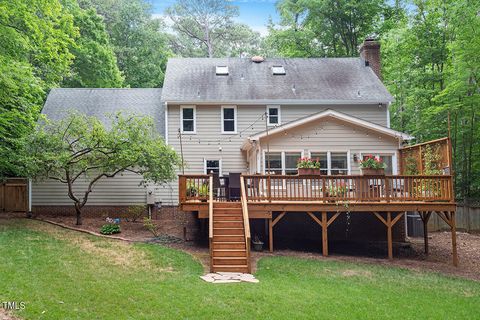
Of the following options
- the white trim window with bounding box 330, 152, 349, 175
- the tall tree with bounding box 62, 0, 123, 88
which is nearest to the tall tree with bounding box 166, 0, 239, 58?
the tall tree with bounding box 62, 0, 123, 88

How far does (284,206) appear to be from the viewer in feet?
41.7

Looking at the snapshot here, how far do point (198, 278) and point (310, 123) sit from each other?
8.01m

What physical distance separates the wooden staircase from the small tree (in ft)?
11.3

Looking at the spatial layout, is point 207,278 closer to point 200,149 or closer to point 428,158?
point 428,158

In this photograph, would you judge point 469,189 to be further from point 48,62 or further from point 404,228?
point 48,62

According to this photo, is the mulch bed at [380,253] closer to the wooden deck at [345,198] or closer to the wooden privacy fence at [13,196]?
the wooden deck at [345,198]

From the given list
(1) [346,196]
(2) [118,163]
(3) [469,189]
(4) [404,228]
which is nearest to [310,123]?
(1) [346,196]

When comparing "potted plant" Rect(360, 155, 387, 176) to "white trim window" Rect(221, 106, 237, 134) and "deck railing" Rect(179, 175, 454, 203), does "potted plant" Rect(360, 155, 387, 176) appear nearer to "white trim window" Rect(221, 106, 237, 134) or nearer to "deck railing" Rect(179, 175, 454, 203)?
"deck railing" Rect(179, 175, 454, 203)

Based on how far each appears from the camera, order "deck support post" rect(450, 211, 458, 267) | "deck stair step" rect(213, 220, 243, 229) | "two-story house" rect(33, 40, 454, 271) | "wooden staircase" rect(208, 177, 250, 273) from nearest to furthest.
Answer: "wooden staircase" rect(208, 177, 250, 273)
"deck stair step" rect(213, 220, 243, 229)
"deck support post" rect(450, 211, 458, 267)
"two-story house" rect(33, 40, 454, 271)

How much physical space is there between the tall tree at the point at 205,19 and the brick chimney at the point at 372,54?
18507 millimetres

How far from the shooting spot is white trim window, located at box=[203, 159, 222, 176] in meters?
18.7

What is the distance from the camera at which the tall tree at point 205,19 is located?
37750 millimetres

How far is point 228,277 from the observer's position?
949 cm

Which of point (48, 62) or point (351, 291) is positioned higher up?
point (48, 62)
